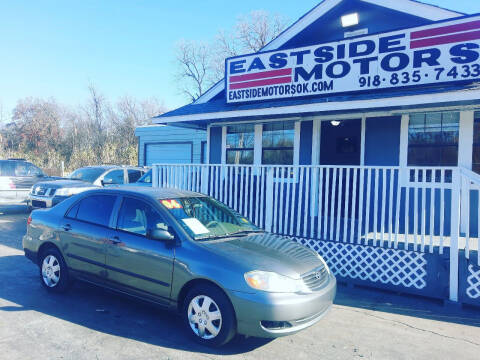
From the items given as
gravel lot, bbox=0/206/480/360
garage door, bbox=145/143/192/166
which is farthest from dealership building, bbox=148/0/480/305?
garage door, bbox=145/143/192/166

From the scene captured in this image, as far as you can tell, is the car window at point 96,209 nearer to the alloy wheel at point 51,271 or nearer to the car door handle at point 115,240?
the car door handle at point 115,240

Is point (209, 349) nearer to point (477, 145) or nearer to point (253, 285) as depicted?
point (253, 285)

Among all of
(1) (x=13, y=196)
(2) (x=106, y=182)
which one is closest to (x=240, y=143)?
(2) (x=106, y=182)

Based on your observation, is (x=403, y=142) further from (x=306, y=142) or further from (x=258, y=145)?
(x=258, y=145)

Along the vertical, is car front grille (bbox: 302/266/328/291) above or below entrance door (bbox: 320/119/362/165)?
below

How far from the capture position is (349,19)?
8.42m

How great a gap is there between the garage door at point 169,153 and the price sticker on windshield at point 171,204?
1264 centimetres

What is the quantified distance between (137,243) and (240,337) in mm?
1542

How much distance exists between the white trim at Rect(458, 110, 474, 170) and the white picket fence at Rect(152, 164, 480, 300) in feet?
1.21

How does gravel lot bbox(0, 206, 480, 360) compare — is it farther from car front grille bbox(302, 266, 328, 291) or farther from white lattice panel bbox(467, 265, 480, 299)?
car front grille bbox(302, 266, 328, 291)

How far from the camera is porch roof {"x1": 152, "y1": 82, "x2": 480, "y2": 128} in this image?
240 inches

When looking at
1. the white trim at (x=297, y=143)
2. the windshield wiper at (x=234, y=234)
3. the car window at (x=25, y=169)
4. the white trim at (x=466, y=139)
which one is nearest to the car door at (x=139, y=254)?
the windshield wiper at (x=234, y=234)

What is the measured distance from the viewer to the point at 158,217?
14.3 feet

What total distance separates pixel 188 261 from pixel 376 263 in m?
3.38
